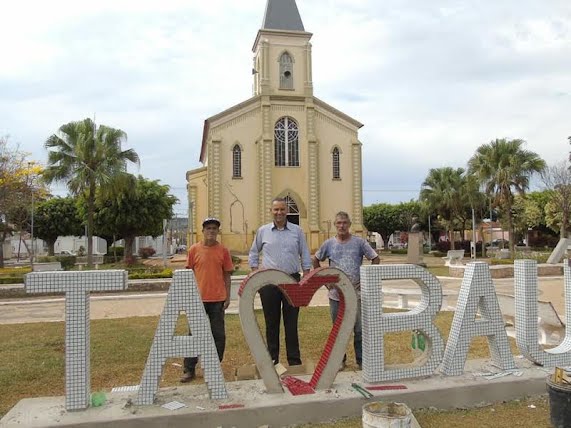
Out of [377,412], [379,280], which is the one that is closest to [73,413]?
[377,412]

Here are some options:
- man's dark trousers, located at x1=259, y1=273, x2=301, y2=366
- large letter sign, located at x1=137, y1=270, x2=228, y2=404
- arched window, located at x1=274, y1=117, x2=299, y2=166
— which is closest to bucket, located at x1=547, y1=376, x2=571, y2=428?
man's dark trousers, located at x1=259, y1=273, x2=301, y2=366

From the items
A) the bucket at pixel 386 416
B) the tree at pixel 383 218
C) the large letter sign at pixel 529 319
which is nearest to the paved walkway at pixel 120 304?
the large letter sign at pixel 529 319

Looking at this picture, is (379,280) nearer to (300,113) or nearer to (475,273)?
(475,273)

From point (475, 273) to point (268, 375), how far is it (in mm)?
2159

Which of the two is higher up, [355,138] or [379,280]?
[355,138]

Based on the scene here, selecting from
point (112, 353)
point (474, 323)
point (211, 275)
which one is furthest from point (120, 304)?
point (474, 323)

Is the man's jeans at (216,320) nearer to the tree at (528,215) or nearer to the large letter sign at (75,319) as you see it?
the large letter sign at (75,319)

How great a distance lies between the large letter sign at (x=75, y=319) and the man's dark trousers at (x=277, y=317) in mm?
1607

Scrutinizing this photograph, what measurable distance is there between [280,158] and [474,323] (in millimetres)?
27224

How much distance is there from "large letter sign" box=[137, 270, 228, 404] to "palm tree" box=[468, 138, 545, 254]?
2517cm

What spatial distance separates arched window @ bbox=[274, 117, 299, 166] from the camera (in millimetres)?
31344

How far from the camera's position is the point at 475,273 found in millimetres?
4574

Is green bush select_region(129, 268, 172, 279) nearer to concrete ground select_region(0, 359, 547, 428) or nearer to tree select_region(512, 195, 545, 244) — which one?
concrete ground select_region(0, 359, 547, 428)

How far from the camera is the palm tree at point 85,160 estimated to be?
22.1 meters
